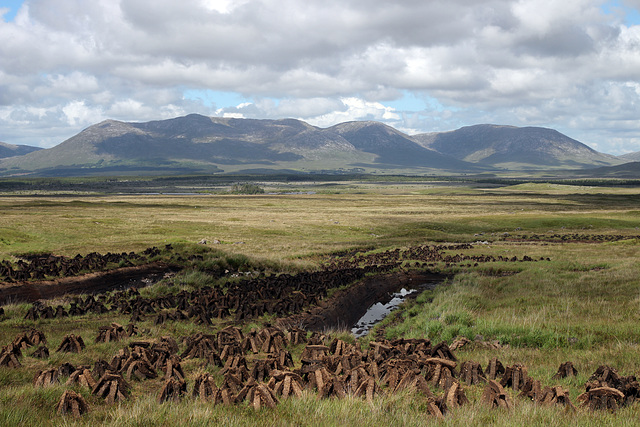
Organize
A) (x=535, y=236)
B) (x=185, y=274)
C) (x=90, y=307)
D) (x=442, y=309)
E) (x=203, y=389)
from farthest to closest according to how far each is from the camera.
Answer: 1. (x=535, y=236)
2. (x=185, y=274)
3. (x=442, y=309)
4. (x=90, y=307)
5. (x=203, y=389)

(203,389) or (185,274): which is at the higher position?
(203,389)

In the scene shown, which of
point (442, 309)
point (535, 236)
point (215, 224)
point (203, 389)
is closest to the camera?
point (203, 389)

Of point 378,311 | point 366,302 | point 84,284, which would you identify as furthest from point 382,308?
point 84,284

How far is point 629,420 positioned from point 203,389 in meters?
6.83

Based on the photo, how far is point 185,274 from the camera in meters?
29.2

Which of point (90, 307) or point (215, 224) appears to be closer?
point (90, 307)

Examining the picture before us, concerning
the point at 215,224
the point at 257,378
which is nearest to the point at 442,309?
the point at 257,378

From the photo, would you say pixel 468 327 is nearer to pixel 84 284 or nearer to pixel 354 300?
pixel 354 300

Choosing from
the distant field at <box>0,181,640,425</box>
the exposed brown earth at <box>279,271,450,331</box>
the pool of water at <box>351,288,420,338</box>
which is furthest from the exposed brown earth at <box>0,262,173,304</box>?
the pool of water at <box>351,288,420,338</box>

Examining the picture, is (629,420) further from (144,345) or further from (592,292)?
(592,292)

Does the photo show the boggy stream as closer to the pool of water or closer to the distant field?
the pool of water

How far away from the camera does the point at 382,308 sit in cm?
2567

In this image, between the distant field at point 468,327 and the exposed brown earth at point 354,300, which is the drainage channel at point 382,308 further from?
the distant field at point 468,327

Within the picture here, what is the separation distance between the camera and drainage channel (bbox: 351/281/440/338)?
847 inches
